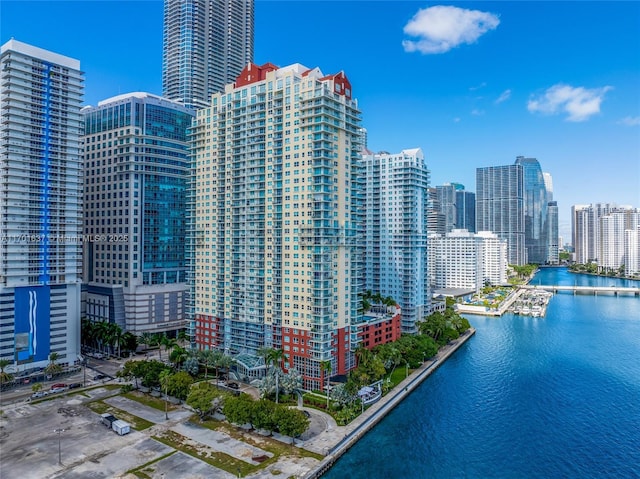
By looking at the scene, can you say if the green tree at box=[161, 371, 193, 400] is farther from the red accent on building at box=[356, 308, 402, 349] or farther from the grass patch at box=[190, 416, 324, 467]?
the red accent on building at box=[356, 308, 402, 349]

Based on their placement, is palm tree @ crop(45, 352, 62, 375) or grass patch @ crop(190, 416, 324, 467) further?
palm tree @ crop(45, 352, 62, 375)

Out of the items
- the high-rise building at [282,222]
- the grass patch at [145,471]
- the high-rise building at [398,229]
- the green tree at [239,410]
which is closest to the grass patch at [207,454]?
the grass patch at [145,471]

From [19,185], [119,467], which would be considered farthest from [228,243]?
[119,467]

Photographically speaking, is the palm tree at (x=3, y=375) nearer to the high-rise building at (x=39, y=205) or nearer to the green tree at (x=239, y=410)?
the high-rise building at (x=39, y=205)

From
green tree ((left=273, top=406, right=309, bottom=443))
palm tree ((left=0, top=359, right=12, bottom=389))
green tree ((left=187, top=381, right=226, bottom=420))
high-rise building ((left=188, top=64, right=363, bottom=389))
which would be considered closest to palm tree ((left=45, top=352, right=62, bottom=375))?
palm tree ((left=0, top=359, right=12, bottom=389))

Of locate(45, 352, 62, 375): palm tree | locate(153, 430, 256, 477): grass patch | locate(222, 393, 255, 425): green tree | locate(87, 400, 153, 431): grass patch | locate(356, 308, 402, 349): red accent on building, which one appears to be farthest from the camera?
locate(356, 308, 402, 349): red accent on building

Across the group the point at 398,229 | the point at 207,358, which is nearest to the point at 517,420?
the point at 207,358
